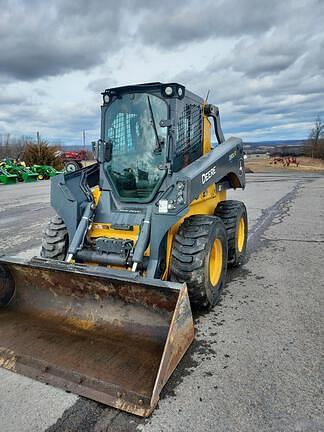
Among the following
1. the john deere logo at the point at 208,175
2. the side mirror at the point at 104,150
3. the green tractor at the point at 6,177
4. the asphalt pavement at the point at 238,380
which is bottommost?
the asphalt pavement at the point at 238,380

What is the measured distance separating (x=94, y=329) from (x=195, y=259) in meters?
1.10

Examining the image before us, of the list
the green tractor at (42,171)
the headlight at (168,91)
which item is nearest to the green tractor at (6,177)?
the green tractor at (42,171)

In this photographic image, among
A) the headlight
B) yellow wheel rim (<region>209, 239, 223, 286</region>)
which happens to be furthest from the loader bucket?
the headlight

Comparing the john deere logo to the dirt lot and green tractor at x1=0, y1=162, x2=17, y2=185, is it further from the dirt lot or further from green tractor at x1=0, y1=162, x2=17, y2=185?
the dirt lot

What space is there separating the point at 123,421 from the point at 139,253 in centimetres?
152

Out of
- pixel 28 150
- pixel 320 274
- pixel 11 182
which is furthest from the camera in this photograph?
pixel 28 150

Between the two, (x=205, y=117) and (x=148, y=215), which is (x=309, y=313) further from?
(x=205, y=117)

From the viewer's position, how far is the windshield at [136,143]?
397cm

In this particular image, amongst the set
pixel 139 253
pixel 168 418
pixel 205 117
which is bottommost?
pixel 168 418

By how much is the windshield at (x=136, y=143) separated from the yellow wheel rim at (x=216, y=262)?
2.99 feet

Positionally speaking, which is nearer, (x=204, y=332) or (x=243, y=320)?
(x=204, y=332)

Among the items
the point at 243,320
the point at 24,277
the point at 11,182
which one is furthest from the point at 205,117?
the point at 11,182

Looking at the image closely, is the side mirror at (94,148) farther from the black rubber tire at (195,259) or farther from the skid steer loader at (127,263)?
the black rubber tire at (195,259)

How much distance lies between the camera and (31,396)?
8.11 feet
